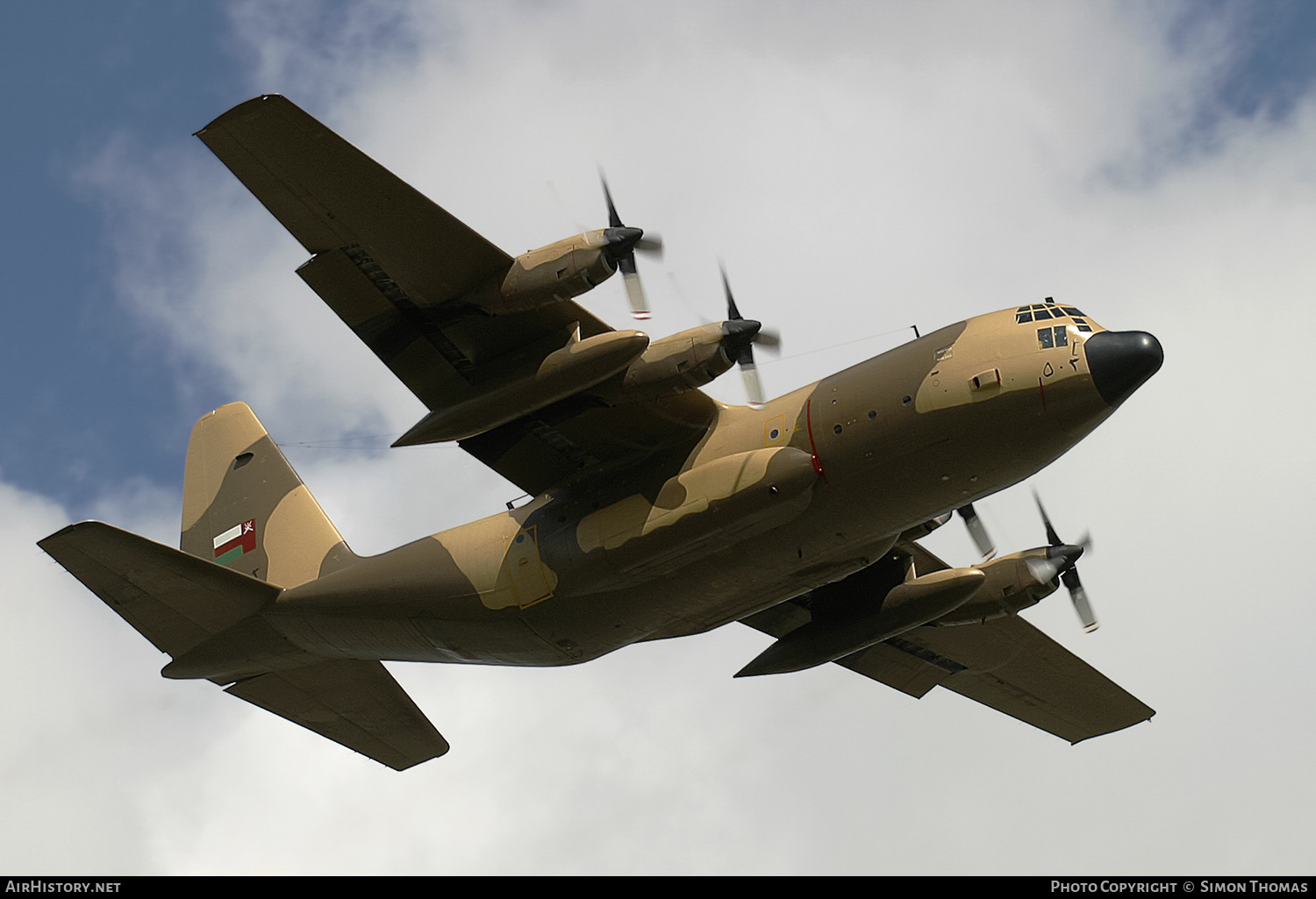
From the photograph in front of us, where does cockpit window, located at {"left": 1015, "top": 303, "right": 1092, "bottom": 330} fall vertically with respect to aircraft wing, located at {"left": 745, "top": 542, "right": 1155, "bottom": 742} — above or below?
above

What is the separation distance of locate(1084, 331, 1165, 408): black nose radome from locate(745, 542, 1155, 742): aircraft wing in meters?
8.59

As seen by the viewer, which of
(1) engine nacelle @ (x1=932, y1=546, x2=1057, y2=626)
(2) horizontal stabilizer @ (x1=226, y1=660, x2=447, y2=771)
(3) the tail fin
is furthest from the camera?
(3) the tail fin

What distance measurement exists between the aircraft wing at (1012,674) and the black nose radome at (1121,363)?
8.59 m

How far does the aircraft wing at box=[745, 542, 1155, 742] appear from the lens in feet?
89.5

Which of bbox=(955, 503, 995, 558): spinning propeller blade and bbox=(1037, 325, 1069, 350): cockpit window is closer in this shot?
bbox=(1037, 325, 1069, 350): cockpit window

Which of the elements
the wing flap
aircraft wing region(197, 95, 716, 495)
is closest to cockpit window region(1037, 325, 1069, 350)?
aircraft wing region(197, 95, 716, 495)

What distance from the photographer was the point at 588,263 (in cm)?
1955

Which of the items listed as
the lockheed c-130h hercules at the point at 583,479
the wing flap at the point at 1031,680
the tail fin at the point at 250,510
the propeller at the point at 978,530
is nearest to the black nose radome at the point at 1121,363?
the lockheed c-130h hercules at the point at 583,479

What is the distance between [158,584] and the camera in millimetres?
22094

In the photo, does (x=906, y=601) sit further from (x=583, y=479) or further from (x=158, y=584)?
(x=158, y=584)

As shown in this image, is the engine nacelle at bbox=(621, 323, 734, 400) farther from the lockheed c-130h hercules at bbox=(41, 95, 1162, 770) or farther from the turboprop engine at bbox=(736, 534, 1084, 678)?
the turboprop engine at bbox=(736, 534, 1084, 678)

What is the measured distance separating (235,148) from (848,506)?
956 cm

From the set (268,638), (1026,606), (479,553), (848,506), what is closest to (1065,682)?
(1026,606)

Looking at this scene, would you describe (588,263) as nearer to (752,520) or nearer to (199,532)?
(752,520)
